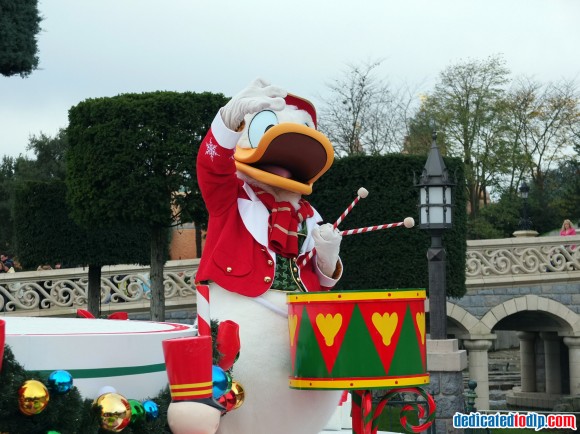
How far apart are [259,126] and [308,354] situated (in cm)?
137

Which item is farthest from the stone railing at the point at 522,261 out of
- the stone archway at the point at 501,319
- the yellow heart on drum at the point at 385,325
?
the yellow heart on drum at the point at 385,325

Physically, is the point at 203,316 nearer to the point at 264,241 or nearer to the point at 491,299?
the point at 264,241

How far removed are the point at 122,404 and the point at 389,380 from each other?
168 centimetres

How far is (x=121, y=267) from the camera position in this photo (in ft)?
61.0

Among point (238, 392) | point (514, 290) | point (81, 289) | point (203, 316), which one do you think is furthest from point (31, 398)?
point (514, 290)

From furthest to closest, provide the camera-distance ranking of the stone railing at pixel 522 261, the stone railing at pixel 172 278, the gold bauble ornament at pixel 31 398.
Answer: the stone railing at pixel 522 261 < the stone railing at pixel 172 278 < the gold bauble ornament at pixel 31 398

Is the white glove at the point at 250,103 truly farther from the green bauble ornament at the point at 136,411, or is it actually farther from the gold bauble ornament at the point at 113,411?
the gold bauble ornament at the point at 113,411

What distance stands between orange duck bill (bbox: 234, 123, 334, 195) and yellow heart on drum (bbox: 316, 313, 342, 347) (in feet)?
3.00

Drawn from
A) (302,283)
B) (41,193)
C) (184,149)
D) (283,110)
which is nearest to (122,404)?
(302,283)

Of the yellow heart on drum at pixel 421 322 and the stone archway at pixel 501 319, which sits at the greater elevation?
the stone archway at pixel 501 319

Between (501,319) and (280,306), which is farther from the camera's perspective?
(501,319)

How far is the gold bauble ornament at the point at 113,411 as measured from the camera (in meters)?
3.41

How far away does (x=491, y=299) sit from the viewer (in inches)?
830

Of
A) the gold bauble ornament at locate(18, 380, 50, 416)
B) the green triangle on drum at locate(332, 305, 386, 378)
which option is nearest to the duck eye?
the green triangle on drum at locate(332, 305, 386, 378)
